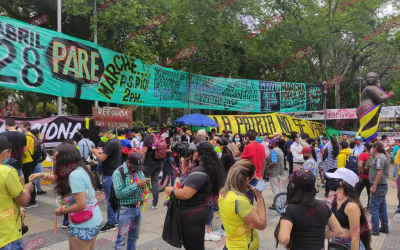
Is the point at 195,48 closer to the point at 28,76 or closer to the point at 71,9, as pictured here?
the point at 71,9

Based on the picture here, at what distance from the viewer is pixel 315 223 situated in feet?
8.32

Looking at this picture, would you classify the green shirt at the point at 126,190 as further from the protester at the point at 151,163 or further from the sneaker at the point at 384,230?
the sneaker at the point at 384,230

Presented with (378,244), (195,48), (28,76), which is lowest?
(378,244)

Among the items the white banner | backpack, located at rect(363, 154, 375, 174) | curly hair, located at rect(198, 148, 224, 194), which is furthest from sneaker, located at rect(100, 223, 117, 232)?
the white banner

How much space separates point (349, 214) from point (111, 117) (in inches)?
283

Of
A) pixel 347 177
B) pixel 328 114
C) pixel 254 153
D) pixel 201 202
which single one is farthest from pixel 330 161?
pixel 328 114

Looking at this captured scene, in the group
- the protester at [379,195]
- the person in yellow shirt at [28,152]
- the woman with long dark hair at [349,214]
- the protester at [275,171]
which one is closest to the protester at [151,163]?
the person in yellow shirt at [28,152]

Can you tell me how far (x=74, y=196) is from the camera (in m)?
3.08

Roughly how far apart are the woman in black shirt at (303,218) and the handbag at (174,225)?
1126 millimetres

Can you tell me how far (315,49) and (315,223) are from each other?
70.4 feet

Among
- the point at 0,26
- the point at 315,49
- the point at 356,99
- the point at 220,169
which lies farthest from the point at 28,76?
→ the point at 356,99

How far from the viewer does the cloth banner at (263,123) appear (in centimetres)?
1675

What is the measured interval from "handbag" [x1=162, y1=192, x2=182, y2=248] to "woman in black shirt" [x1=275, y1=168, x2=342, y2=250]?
1.13 m

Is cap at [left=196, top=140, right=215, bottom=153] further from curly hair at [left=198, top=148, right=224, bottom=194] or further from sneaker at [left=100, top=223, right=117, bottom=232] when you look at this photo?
sneaker at [left=100, top=223, right=117, bottom=232]
